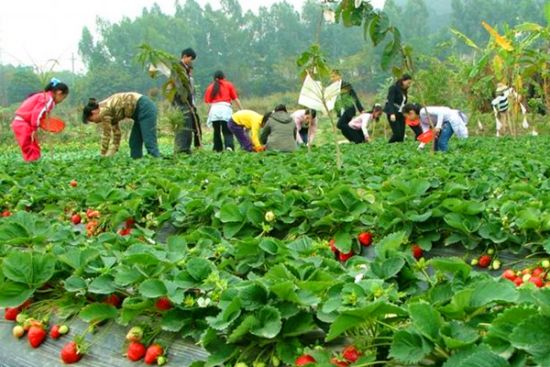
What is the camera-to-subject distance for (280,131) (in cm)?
913

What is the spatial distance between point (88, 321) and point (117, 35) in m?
67.1

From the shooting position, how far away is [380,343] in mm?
1479

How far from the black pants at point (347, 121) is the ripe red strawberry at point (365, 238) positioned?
874 cm

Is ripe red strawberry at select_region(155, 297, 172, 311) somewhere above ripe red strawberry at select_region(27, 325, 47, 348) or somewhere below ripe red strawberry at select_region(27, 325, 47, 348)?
above

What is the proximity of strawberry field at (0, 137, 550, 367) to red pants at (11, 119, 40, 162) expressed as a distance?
142 inches

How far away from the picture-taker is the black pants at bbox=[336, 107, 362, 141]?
474 inches

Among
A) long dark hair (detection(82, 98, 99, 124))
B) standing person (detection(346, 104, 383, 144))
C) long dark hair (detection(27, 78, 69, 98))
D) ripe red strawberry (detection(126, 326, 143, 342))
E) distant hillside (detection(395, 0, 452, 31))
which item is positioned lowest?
standing person (detection(346, 104, 383, 144))

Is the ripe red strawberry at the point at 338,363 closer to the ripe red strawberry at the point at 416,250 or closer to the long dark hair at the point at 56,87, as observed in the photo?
the ripe red strawberry at the point at 416,250

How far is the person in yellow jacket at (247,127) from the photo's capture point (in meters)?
9.73

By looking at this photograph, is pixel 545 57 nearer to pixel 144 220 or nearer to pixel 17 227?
pixel 144 220

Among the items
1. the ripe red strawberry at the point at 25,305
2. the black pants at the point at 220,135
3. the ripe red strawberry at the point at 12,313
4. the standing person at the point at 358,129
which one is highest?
the ripe red strawberry at the point at 25,305

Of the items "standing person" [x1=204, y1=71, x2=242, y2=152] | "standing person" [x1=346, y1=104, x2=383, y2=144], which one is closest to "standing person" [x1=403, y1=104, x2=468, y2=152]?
"standing person" [x1=204, y1=71, x2=242, y2=152]

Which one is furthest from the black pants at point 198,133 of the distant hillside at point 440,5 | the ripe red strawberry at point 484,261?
the distant hillside at point 440,5

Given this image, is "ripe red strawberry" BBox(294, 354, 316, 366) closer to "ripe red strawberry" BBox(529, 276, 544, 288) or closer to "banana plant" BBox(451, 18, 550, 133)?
"ripe red strawberry" BBox(529, 276, 544, 288)
